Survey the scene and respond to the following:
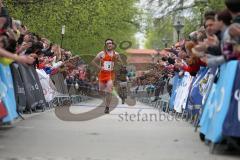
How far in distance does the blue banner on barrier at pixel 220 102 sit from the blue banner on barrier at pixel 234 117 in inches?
1.9

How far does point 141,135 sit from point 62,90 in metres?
11.5

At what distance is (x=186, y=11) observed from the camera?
34.7 metres

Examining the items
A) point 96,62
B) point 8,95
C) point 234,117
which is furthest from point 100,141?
point 96,62

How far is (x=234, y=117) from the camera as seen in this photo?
24.5ft

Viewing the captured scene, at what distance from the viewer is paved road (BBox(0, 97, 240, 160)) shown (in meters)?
7.70

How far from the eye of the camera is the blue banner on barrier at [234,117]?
742cm

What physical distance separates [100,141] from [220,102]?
2210mm

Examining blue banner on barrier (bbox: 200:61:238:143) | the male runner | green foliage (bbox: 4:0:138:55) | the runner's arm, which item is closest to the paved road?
blue banner on barrier (bbox: 200:61:238:143)

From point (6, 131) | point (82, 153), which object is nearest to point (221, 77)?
point (82, 153)

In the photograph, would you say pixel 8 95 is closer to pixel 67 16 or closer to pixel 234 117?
pixel 234 117

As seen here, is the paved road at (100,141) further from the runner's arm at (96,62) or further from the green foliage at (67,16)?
the green foliage at (67,16)

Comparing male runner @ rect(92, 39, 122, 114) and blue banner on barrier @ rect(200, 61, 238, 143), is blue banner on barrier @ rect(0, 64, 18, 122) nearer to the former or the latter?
blue banner on barrier @ rect(200, 61, 238, 143)

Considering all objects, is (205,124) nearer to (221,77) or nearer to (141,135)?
(221,77)

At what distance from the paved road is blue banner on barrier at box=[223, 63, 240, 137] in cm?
37
